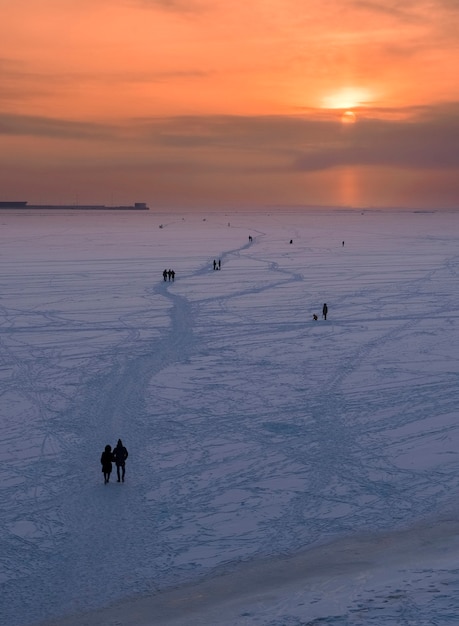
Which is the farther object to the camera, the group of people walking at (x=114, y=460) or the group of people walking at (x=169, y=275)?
the group of people walking at (x=169, y=275)

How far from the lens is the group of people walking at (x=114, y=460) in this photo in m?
9.51

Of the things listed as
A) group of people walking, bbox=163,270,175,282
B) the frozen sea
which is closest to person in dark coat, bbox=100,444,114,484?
the frozen sea

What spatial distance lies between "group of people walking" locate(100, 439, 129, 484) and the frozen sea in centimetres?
17

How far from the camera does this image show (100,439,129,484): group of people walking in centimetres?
951

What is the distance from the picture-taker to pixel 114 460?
9.67m

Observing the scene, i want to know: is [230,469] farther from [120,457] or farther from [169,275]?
[169,275]

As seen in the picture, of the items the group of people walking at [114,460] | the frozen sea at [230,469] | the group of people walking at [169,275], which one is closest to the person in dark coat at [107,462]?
the group of people walking at [114,460]

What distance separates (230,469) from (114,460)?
159 cm

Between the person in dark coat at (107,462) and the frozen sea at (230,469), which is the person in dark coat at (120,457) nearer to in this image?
the person in dark coat at (107,462)

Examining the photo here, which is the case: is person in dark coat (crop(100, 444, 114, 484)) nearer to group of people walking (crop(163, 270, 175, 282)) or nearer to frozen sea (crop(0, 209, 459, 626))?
frozen sea (crop(0, 209, 459, 626))

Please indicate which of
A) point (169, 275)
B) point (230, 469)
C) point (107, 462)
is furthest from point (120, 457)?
point (169, 275)

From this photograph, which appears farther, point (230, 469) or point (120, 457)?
point (230, 469)

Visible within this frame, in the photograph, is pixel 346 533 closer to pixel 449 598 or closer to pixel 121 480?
pixel 449 598

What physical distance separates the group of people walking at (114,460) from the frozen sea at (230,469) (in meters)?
0.17
